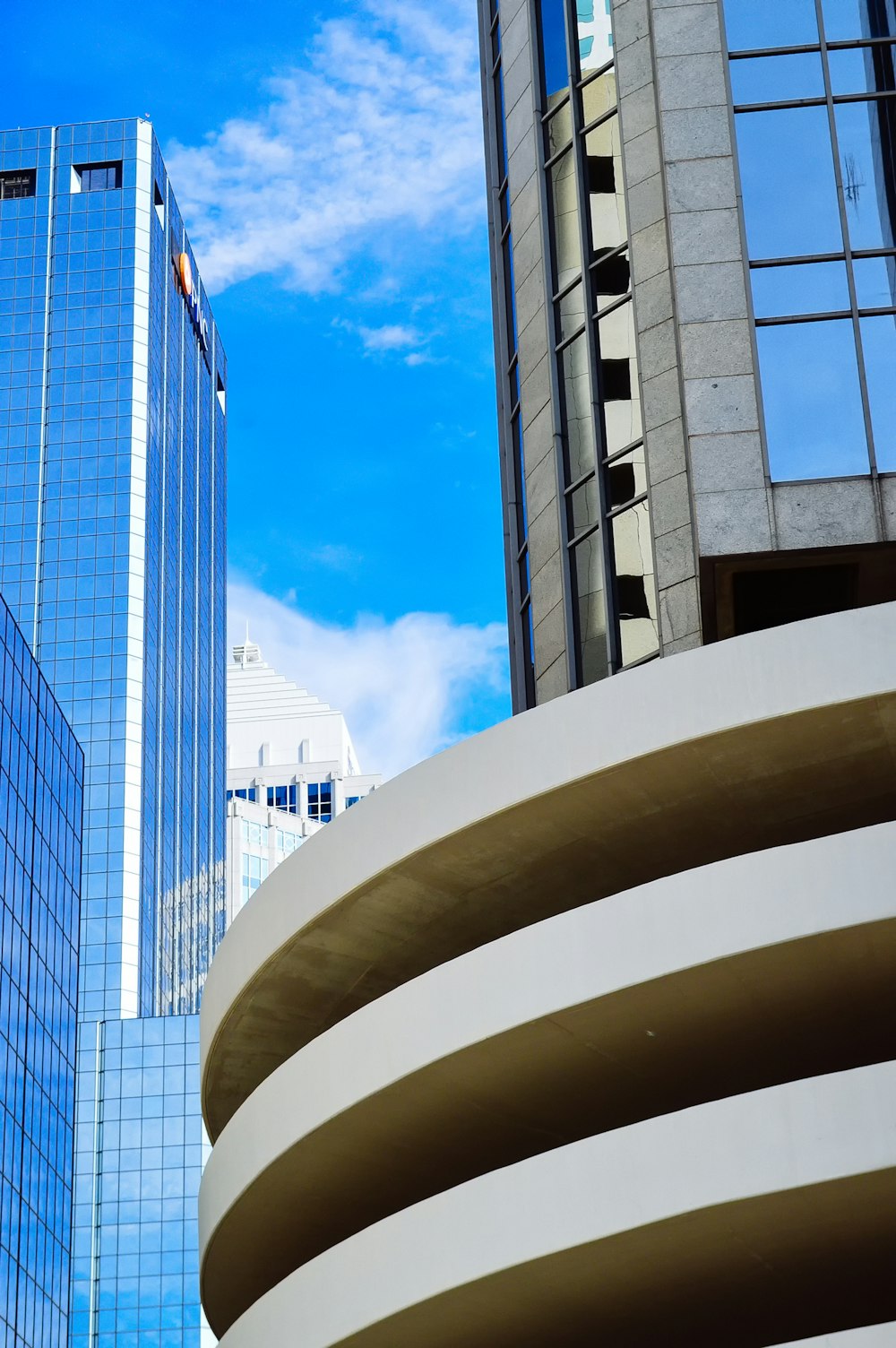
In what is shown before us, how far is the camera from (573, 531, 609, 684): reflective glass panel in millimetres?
30281

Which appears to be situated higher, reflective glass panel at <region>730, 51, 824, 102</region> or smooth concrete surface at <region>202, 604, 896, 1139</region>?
reflective glass panel at <region>730, 51, 824, 102</region>

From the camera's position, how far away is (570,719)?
22.6 meters

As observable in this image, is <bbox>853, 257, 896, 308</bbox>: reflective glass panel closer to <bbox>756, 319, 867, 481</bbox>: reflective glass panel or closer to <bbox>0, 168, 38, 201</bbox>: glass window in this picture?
<bbox>756, 319, 867, 481</bbox>: reflective glass panel

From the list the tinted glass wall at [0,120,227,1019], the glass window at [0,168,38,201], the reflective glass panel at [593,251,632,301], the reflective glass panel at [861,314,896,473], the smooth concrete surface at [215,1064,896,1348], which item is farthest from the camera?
the glass window at [0,168,38,201]

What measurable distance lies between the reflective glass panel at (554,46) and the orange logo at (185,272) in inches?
5684

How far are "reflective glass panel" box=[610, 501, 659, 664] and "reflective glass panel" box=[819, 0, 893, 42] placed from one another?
7.63 meters

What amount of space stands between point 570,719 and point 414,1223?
243 inches

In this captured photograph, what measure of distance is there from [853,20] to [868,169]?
2.82m

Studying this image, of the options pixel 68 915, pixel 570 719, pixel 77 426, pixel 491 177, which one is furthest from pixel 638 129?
pixel 77 426

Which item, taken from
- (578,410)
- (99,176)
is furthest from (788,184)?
(99,176)

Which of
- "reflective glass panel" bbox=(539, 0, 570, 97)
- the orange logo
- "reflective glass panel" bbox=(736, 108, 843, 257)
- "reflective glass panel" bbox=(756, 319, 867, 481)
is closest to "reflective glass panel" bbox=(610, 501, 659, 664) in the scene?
"reflective glass panel" bbox=(756, 319, 867, 481)

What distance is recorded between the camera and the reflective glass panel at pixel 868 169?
2683 centimetres

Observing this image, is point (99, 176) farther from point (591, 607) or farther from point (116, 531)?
point (591, 607)

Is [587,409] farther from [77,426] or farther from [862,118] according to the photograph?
[77,426]
